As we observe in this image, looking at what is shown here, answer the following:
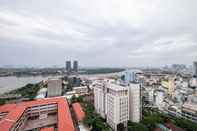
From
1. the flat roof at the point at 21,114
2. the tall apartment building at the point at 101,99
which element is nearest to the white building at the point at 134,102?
the tall apartment building at the point at 101,99

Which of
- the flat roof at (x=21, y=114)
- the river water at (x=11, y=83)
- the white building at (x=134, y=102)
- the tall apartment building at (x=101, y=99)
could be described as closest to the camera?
the flat roof at (x=21, y=114)

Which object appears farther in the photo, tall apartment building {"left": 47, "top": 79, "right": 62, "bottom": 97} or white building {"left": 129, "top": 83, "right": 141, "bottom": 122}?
tall apartment building {"left": 47, "top": 79, "right": 62, "bottom": 97}

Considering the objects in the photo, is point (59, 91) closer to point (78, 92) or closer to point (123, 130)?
point (78, 92)

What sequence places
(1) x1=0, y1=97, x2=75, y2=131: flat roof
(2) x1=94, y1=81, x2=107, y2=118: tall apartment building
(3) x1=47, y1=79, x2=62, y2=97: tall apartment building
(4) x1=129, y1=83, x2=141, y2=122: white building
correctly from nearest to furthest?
(1) x1=0, y1=97, x2=75, y2=131: flat roof < (4) x1=129, y1=83, x2=141, y2=122: white building < (2) x1=94, y1=81, x2=107, y2=118: tall apartment building < (3) x1=47, y1=79, x2=62, y2=97: tall apartment building

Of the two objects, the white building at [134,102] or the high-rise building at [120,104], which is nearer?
the high-rise building at [120,104]

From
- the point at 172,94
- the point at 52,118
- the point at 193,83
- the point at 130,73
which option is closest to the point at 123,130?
the point at 52,118

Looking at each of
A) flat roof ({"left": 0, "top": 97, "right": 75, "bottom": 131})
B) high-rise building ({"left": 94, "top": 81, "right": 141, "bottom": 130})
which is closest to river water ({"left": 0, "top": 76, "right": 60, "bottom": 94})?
flat roof ({"left": 0, "top": 97, "right": 75, "bottom": 131})

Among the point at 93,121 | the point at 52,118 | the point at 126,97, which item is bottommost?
the point at 52,118

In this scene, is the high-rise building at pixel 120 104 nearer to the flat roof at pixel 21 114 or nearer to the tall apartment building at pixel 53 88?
the flat roof at pixel 21 114

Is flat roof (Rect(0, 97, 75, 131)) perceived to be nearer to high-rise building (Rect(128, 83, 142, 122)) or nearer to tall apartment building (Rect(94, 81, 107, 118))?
tall apartment building (Rect(94, 81, 107, 118))
